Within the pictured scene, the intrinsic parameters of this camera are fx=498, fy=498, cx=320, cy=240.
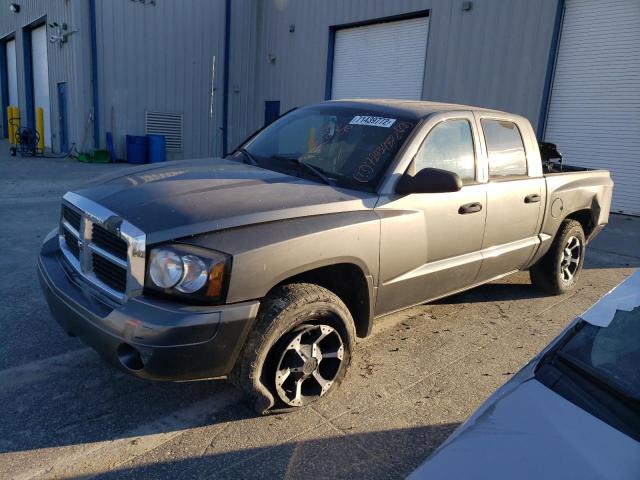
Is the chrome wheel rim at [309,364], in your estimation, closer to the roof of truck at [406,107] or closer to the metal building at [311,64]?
the roof of truck at [406,107]

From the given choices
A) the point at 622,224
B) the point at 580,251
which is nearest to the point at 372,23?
the point at 622,224

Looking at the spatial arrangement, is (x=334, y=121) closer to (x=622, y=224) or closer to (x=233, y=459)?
(x=233, y=459)

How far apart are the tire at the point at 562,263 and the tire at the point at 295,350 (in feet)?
9.77

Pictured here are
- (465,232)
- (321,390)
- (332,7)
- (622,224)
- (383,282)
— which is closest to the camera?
(321,390)

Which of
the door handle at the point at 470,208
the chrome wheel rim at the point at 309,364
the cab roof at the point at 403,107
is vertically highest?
the cab roof at the point at 403,107

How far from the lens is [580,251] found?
5.41 m

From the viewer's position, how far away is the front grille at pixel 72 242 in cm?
303

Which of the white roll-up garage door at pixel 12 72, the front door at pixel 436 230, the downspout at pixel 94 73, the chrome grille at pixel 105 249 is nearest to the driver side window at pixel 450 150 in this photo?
the front door at pixel 436 230

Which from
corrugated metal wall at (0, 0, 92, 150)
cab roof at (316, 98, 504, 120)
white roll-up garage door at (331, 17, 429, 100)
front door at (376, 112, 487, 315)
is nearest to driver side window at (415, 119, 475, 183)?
front door at (376, 112, 487, 315)

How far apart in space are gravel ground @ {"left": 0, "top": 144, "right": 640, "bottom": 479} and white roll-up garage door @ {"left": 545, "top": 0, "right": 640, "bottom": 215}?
7.05 meters

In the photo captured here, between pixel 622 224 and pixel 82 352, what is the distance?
9.59 meters

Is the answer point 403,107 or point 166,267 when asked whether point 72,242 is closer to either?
point 166,267

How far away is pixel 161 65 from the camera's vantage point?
1695 cm

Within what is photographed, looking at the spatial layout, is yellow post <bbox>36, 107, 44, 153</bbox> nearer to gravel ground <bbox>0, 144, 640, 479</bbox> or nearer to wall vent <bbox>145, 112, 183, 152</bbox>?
wall vent <bbox>145, 112, 183, 152</bbox>
